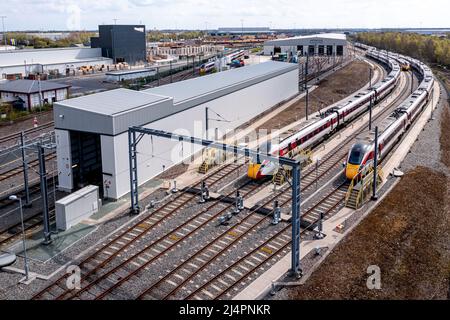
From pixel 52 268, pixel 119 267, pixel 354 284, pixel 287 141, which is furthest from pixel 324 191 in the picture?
pixel 52 268

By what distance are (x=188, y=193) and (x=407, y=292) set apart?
13507 millimetres

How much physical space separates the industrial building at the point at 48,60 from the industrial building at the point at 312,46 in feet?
116

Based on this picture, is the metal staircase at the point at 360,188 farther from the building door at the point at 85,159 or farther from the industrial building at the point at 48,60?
A: the industrial building at the point at 48,60

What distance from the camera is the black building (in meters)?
90.2

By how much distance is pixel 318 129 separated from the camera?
3619 cm

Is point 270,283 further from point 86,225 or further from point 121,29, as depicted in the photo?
point 121,29

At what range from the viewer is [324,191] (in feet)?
90.7

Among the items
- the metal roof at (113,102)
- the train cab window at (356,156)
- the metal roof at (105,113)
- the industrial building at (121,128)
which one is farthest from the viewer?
the train cab window at (356,156)

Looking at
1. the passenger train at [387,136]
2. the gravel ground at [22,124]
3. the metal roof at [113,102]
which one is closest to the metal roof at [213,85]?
the metal roof at [113,102]

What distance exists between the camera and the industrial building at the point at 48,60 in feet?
247

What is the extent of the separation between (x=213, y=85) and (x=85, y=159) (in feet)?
48.8

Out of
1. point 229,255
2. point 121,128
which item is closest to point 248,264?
point 229,255

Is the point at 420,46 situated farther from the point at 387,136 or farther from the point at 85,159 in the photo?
the point at 85,159

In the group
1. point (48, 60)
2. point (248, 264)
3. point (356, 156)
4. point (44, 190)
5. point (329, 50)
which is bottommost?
point (248, 264)
